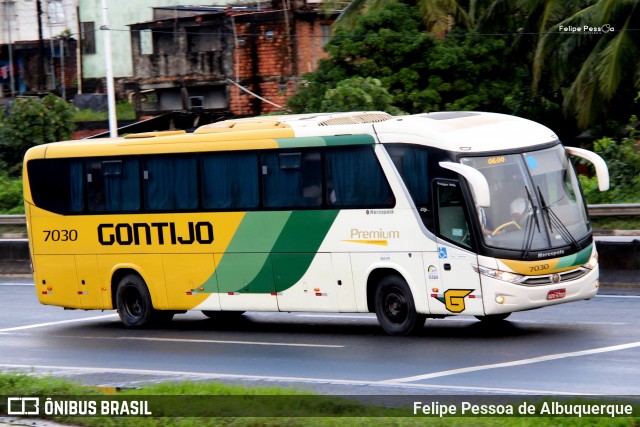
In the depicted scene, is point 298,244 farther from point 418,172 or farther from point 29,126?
point 29,126

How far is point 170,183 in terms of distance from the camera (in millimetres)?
19141

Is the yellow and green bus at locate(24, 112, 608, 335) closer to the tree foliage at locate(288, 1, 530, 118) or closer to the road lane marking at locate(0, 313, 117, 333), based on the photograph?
the road lane marking at locate(0, 313, 117, 333)

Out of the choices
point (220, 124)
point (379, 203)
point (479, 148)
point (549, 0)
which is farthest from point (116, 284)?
point (549, 0)

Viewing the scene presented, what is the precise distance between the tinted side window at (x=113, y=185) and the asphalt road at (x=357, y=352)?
7.00ft

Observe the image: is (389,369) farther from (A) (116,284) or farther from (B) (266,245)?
(A) (116,284)

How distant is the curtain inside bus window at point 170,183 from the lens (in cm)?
1889

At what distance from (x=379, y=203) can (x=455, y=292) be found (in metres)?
1.81

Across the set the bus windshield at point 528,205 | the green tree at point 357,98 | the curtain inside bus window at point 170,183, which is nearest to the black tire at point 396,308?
the bus windshield at point 528,205

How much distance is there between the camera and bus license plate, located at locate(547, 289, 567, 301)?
15430 mm

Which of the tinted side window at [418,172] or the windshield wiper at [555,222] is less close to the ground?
the tinted side window at [418,172]

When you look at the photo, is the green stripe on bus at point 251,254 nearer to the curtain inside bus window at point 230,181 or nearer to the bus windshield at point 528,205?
the curtain inside bus window at point 230,181

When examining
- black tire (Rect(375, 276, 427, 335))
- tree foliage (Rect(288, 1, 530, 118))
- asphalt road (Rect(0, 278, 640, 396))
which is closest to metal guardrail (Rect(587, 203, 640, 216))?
tree foliage (Rect(288, 1, 530, 118))

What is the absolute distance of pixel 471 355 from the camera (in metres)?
14.3

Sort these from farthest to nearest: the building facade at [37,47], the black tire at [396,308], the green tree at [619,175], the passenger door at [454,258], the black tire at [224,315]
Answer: the building facade at [37,47]
the green tree at [619,175]
the black tire at [224,315]
the black tire at [396,308]
the passenger door at [454,258]
